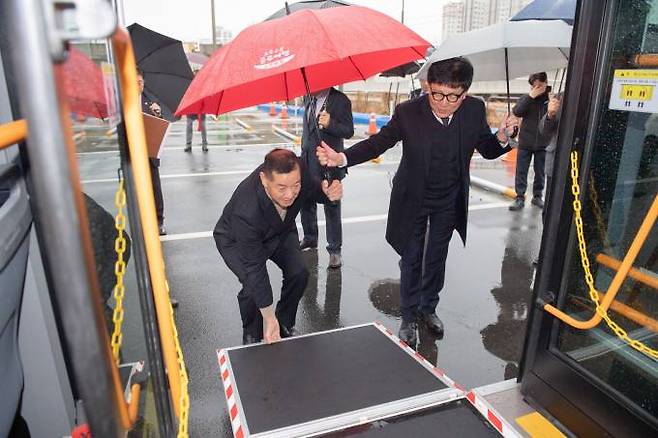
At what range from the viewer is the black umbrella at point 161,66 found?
496 centimetres

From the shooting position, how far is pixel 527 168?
6.54 m

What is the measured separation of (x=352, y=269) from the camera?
4.79m

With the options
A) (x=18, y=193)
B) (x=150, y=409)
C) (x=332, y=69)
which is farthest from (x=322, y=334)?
(x=332, y=69)

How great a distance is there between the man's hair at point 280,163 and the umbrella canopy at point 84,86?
5.23 feet

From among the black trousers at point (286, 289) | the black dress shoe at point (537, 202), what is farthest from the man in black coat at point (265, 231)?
the black dress shoe at point (537, 202)

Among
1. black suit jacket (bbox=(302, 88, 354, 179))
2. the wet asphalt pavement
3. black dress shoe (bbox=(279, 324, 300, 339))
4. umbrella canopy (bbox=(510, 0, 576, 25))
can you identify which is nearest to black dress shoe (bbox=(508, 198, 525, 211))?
the wet asphalt pavement

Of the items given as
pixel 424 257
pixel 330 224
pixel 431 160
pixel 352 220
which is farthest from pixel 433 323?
pixel 352 220

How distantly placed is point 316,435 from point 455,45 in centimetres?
257

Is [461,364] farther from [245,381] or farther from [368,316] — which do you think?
[245,381]

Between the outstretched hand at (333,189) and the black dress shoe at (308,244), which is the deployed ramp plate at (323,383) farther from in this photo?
the black dress shoe at (308,244)

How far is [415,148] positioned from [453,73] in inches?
20.4

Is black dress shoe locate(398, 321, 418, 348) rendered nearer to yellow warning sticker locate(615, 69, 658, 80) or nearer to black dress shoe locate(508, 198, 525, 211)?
yellow warning sticker locate(615, 69, 658, 80)

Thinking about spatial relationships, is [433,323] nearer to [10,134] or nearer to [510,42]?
[510,42]

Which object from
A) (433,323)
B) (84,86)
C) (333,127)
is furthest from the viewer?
(333,127)
